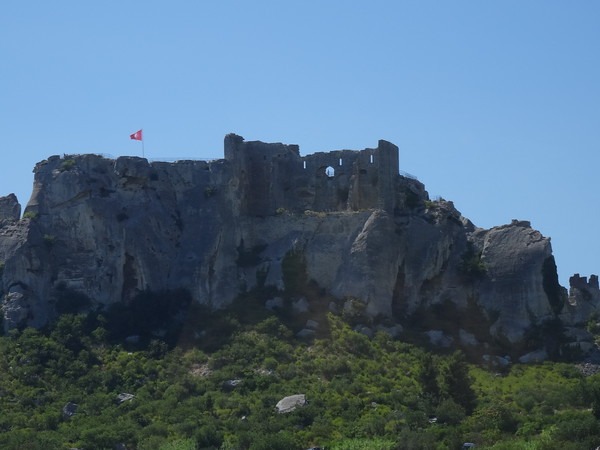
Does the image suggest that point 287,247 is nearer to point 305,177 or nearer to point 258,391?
point 305,177

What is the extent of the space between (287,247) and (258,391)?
10351 mm

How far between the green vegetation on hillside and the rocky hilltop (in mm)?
1854

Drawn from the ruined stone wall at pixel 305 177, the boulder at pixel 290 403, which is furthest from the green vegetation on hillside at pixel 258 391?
the ruined stone wall at pixel 305 177

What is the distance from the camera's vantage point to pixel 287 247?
303 ft

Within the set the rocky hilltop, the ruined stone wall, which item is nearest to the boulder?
the rocky hilltop

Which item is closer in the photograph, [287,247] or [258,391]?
[258,391]

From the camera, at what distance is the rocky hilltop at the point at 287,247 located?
8956 centimetres

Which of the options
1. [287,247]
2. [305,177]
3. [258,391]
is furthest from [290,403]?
[305,177]

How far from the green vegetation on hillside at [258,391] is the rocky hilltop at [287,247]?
6.08 ft

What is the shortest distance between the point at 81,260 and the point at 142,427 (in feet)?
41.8

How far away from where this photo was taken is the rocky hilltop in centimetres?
8956

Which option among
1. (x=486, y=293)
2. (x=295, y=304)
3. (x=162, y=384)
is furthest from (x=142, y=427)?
(x=486, y=293)

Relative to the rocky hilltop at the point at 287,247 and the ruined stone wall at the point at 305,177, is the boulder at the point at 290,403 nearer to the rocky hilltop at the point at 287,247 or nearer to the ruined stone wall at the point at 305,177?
the rocky hilltop at the point at 287,247

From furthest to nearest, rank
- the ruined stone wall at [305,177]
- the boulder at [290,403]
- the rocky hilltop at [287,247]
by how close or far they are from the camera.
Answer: the ruined stone wall at [305,177] < the rocky hilltop at [287,247] < the boulder at [290,403]
